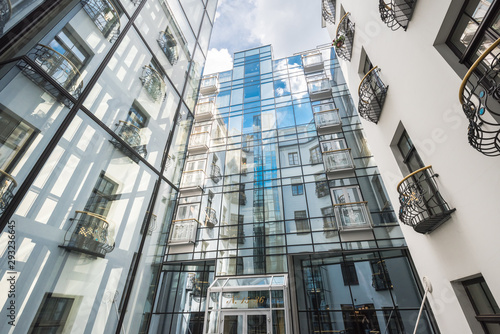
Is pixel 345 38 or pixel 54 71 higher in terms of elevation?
pixel 345 38

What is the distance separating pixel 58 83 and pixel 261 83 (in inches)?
672

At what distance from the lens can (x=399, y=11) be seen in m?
5.07

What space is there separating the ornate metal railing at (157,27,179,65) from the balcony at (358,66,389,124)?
5.42m

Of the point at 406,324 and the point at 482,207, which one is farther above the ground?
the point at 482,207

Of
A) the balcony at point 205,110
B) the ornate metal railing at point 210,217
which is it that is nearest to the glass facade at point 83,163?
the ornate metal railing at point 210,217

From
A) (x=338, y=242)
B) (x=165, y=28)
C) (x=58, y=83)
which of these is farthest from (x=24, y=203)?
(x=338, y=242)

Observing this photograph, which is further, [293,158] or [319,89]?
[319,89]

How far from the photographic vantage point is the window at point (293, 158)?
14.6 meters

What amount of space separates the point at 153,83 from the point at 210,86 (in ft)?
49.7

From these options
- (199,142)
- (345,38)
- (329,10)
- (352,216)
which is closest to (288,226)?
(352,216)

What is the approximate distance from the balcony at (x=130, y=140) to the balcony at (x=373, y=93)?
6.12m

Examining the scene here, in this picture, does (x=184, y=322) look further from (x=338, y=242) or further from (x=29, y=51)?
(x=29, y=51)

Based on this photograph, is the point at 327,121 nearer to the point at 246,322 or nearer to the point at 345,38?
the point at 345,38

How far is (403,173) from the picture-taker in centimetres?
598
